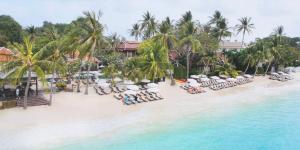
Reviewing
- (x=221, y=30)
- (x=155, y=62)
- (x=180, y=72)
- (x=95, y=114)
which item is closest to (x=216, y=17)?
(x=221, y=30)

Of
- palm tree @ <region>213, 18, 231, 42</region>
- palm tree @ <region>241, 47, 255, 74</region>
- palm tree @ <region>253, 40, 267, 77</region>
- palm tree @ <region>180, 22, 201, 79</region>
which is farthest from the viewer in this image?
palm tree @ <region>213, 18, 231, 42</region>

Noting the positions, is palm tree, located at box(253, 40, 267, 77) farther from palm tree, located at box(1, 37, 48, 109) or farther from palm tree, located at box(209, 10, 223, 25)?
palm tree, located at box(1, 37, 48, 109)

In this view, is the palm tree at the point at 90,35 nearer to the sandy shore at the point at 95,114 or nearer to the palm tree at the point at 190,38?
the sandy shore at the point at 95,114

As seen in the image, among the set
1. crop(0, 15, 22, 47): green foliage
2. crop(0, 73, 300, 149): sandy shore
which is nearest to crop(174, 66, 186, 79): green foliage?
crop(0, 73, 300, 149): sandy shore

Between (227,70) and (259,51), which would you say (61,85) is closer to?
(227,70)

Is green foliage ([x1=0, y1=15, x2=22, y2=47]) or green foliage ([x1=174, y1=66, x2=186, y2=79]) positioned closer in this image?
green foliage ([x1=174, y1=66, x2=186, y2=79])

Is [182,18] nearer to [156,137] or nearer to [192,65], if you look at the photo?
[192,65]
